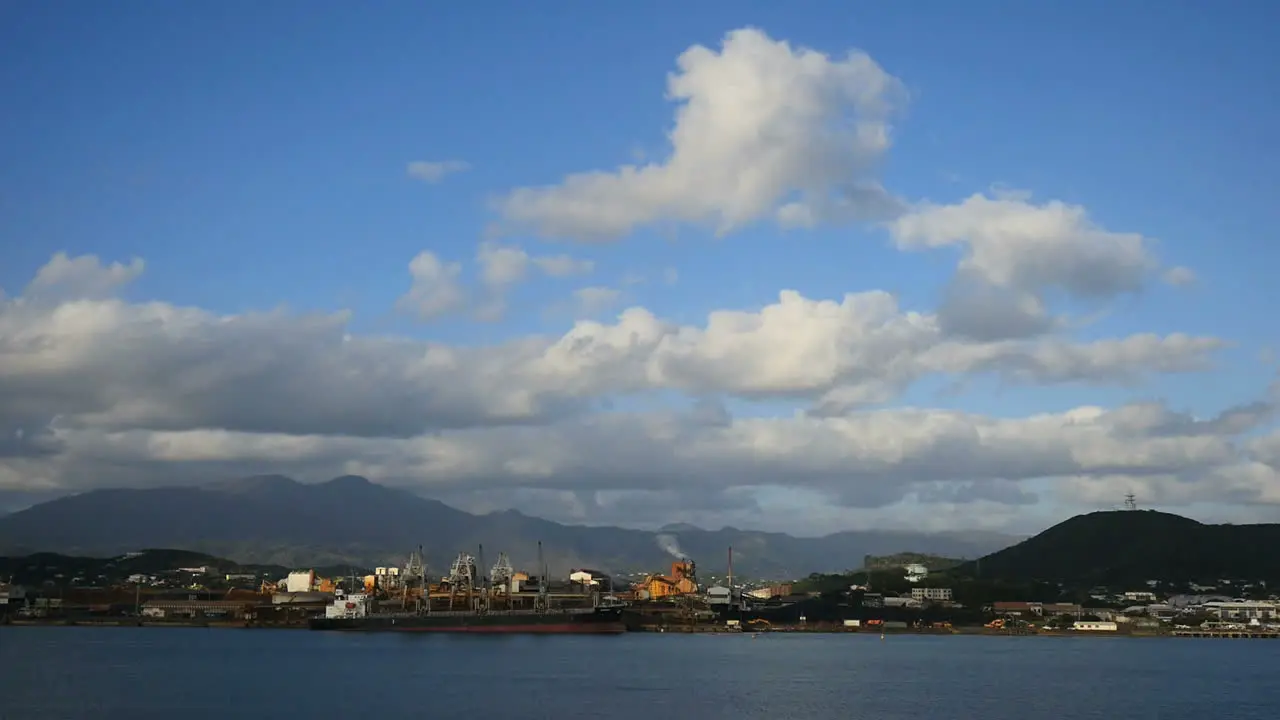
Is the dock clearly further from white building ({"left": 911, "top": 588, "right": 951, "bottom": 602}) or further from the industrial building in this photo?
the industrial building

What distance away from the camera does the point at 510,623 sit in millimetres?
127000

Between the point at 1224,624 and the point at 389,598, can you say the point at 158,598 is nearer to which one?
the point at 389,598

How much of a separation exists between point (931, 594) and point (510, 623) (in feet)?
292

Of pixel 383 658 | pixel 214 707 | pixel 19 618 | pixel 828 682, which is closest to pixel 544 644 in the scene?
pixel 383 658

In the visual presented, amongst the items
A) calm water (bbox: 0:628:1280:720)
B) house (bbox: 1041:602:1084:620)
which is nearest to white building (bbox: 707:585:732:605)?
house (bbox: 1041:602:1084:620)

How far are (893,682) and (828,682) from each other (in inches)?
177

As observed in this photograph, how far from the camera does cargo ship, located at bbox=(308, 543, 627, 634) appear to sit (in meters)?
129

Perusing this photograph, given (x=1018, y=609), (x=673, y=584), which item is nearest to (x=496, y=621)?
(x=673, y=584)

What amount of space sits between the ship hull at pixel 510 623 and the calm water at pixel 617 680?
782 cm

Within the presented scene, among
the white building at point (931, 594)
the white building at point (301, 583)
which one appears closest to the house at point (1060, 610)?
the white building at point (931, 594)

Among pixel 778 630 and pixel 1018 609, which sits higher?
→ pixel 1018 609

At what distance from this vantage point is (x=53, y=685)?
208 feet

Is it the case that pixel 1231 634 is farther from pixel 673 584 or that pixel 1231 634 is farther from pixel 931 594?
pixel 673 584

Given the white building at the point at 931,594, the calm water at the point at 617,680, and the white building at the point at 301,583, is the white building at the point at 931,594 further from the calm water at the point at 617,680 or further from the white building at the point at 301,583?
the white building at the point at 301,583
